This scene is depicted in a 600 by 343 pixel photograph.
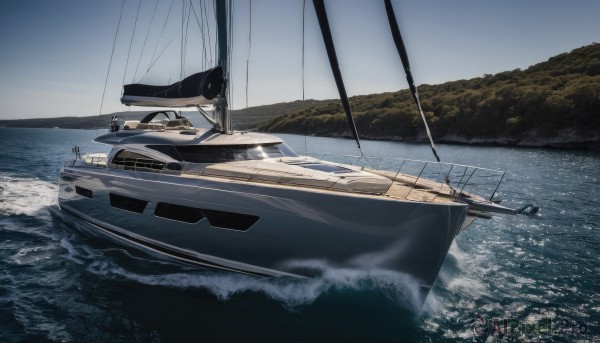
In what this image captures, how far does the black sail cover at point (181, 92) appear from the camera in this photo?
26.7ft

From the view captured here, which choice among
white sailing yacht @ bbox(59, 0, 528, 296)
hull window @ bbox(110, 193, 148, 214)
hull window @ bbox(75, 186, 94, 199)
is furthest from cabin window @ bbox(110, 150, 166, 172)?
hull window @ bbox(75, 186, 94, 199)

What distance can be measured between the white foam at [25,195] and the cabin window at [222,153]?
7.16 m

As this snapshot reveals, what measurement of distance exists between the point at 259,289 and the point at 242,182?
194 centimetres

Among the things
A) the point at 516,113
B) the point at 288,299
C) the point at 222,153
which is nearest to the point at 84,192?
the point at 222,153

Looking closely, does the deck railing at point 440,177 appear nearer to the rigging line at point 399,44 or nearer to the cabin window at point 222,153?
the rigging line at point 399,44

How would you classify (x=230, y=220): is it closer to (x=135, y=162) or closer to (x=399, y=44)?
(x=135, y=162)

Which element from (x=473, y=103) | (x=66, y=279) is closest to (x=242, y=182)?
(x=66, y=279)

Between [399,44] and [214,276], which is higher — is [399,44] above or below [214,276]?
above

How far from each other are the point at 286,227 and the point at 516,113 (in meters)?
63.3

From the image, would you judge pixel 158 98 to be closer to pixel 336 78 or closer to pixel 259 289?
pixel 336 78

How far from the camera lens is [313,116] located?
328ft

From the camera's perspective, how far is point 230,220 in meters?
6.19

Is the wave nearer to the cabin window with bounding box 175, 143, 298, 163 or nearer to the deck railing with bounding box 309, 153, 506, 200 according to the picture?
the deck railing with bounding box 309, 153, 506, 200

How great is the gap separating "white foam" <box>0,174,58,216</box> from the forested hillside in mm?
52522
